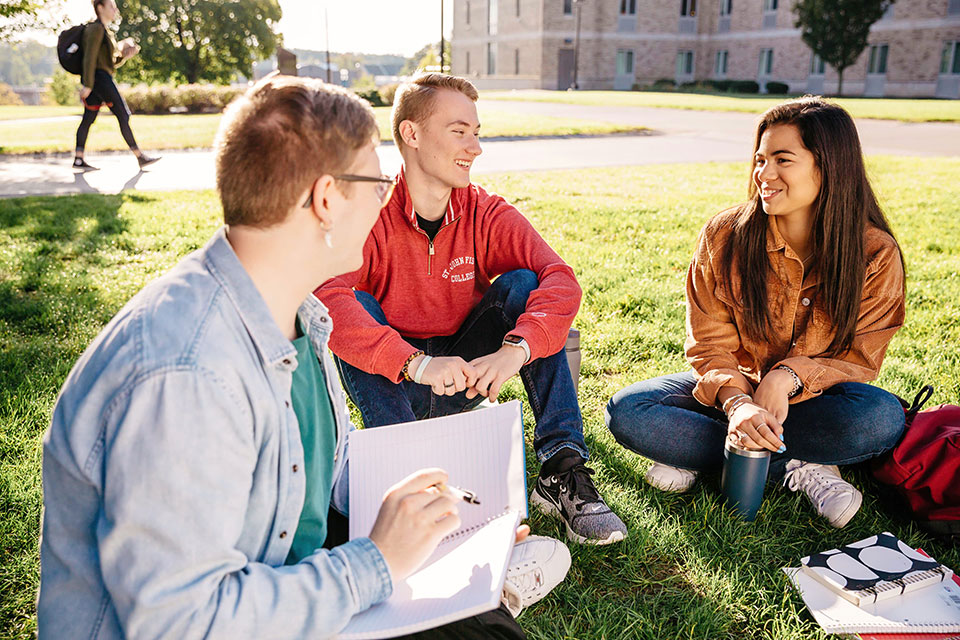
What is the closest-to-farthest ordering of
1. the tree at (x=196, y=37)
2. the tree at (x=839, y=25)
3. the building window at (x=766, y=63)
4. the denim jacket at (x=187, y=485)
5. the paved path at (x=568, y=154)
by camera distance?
the denim jacket at (x=187, y=485), the paved path at (x=568, y=154), the tree at (x=839, y=25), the tree at (x=196, y=37), the building window at (x=766, y=63)

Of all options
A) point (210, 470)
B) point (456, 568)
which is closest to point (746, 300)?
point (456, 568)

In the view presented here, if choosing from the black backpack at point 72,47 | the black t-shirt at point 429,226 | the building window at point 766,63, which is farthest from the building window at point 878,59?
the black t-shirt at point 429,226

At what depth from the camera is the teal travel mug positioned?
255 centimetres

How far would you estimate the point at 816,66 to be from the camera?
4256 centimetres

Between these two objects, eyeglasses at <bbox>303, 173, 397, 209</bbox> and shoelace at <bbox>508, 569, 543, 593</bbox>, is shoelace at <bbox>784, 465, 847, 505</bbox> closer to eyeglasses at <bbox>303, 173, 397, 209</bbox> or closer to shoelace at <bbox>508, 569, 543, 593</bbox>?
shoelace at <bbox>508, 569, 543, 593</bbox>

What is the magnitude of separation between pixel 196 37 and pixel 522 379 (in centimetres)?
4566

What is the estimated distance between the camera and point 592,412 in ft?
11.4

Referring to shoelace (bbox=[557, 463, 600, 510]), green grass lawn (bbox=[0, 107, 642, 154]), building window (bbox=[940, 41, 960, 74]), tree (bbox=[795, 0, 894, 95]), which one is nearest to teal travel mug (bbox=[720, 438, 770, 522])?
→ shoelace (bbox=[557, 463, 600, 510])

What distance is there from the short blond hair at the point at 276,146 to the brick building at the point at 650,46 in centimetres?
4518

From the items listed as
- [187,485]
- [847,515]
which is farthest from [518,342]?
[187,485]

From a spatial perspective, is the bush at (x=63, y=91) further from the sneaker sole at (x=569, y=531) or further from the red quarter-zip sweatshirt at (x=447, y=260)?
the sneaker sole at (x=569, y=531)

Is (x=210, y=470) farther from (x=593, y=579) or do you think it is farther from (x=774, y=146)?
(x=774, y=146)

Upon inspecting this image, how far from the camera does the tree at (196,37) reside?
1630 inches

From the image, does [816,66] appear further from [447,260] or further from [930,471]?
[447,260]
